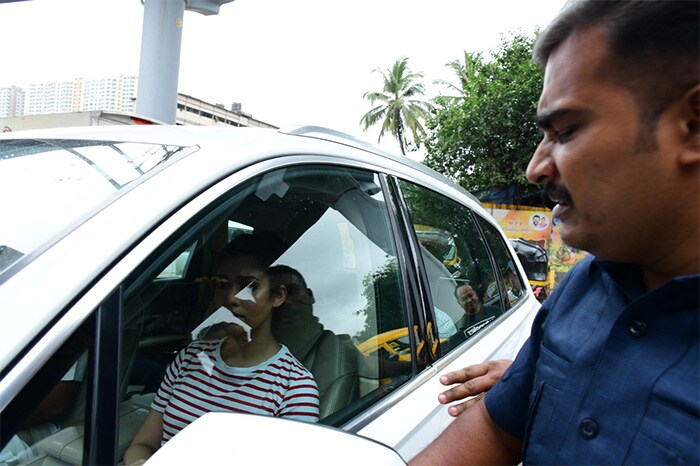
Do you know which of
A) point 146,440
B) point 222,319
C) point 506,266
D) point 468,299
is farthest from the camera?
point 506,266

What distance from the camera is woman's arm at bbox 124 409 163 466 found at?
46.3 inches

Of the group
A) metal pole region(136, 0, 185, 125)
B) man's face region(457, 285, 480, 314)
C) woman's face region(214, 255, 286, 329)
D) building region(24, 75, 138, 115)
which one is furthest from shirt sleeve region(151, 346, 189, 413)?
building region(24, 75, 138, 115)

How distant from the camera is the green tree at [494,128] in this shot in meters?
16.3

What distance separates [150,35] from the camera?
17.8 feet

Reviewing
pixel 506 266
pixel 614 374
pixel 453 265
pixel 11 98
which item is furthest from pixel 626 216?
pixel 11 98

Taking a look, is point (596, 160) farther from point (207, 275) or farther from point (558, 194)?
point (207, 275)

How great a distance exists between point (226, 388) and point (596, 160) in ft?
3.63

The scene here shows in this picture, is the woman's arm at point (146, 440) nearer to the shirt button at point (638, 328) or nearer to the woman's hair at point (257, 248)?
the woman's hair at point (257, 248)

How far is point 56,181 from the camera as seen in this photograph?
130cm

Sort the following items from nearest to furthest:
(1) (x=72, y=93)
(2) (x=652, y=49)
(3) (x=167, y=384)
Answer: (2) (x=652, y=49), (3) (x=167, y=384), (1) (x=72, y=93)

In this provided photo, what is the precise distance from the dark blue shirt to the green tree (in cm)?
1575

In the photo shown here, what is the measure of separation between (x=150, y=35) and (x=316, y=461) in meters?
5.50

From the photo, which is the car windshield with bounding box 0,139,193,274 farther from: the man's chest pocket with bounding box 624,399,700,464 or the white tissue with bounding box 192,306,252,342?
the man's chest pocket with bounding box 624,399,700,464

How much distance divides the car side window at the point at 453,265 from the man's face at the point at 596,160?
106 centimetres
